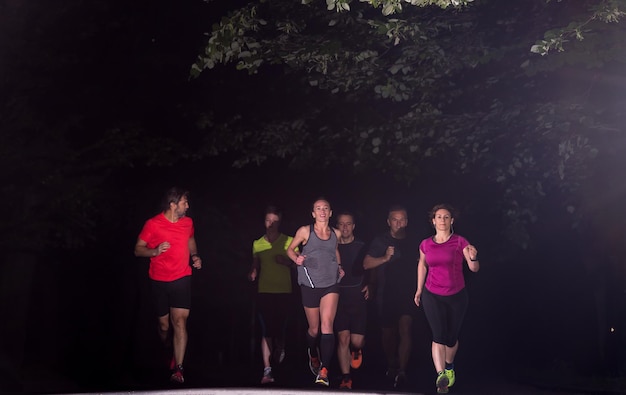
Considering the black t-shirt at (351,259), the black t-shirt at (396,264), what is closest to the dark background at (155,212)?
the black t-shirt at (396,264)

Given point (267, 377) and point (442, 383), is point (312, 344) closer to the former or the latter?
point (267, 377)

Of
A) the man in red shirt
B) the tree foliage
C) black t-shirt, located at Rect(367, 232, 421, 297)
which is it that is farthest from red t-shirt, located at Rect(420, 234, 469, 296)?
the man in red shirt

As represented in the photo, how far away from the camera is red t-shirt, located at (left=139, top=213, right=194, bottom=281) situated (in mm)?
12156

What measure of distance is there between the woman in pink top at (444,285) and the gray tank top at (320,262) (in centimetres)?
97

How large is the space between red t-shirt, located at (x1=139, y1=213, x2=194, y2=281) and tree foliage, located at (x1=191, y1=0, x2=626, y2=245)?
199cm

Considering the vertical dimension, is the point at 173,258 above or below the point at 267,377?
above

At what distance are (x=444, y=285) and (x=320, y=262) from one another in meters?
1.38

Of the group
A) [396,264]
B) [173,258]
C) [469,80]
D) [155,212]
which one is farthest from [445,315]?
[155,212]

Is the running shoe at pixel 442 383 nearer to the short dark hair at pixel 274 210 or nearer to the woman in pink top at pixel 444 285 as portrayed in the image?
the woman in pink top at pixel 444 285

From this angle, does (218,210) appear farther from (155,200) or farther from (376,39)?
(376,39)

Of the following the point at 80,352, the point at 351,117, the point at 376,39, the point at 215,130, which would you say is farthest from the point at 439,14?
the point at 80,352

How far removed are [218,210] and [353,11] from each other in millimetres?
5368

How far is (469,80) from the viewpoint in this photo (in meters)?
15.3

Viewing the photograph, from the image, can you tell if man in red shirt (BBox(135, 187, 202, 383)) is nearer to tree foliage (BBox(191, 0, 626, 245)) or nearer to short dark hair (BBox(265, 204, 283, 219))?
short dark hair (BBox(265, 204, 283, 219))
